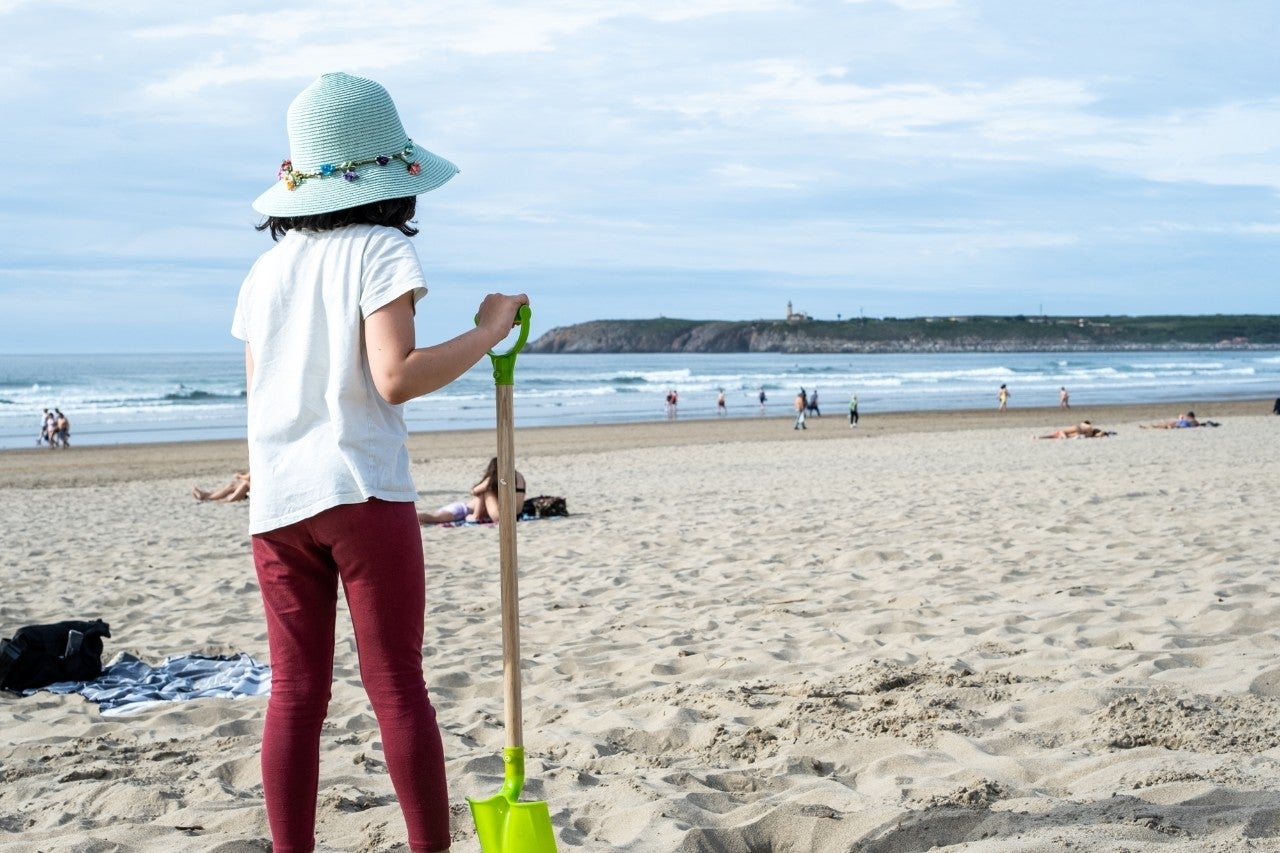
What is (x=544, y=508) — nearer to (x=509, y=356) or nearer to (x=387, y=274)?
(x=509, y=356)

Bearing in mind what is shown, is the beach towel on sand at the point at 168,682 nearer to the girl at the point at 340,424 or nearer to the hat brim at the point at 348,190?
the girl at the point at 340,424

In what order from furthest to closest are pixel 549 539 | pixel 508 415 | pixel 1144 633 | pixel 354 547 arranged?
pixel 549 539
pixel 1144 633
pixel 508 415
pixel 354 547

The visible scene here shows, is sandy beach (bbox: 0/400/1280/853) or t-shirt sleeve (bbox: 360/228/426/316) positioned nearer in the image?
t-shirt sleeve (bbox: 360/228/426/316)

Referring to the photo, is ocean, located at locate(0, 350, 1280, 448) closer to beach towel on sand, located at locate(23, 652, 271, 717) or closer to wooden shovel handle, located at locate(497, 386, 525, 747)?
beach towel on sand, located at locate(23, 652, 271, 717)

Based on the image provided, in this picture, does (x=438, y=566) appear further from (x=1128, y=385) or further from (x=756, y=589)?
(x=1128, y=385)

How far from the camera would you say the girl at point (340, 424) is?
2115 millimetres

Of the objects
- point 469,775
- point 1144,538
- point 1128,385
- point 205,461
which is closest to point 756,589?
point 1144,538

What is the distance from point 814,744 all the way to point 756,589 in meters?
2.68

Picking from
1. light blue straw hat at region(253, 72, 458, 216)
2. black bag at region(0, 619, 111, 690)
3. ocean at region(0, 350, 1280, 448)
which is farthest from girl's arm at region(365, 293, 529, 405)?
ocean at region(0, 350, 1280, 448)

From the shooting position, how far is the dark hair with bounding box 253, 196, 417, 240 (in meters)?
2.21

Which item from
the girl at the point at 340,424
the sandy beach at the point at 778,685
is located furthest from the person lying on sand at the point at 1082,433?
the girl at the point at 340,424

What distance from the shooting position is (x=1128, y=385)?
51.6m

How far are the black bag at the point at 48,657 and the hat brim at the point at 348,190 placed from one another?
2.90 meters

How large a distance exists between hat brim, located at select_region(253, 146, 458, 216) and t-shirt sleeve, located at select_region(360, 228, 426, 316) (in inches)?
4.6
